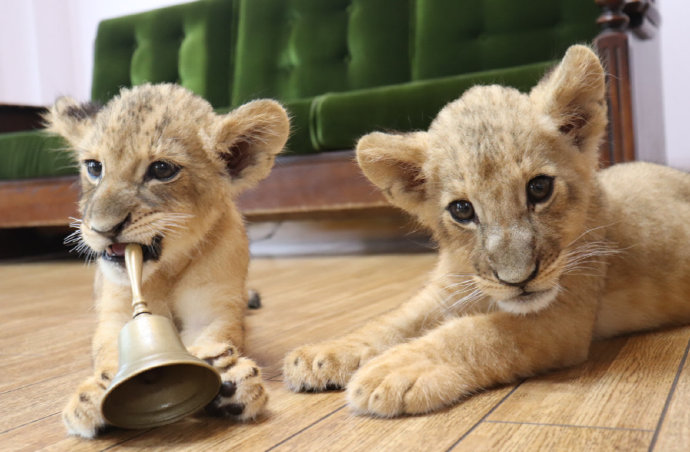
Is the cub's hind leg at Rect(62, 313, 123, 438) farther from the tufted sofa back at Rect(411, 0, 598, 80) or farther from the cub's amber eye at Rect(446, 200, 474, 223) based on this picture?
the tufted sofa back at Rect(411, 0, 598, 80)

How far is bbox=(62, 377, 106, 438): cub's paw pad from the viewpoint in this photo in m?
1.29

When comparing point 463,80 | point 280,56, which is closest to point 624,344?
point 463,80

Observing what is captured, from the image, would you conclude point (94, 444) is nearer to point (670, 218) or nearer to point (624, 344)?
point (624, 344)

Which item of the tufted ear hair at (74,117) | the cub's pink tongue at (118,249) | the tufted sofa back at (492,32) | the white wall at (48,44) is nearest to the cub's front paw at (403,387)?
the cub's pink tongue at (118,249)

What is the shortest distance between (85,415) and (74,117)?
926 millimetres

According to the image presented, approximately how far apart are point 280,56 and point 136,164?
4226 millimetres

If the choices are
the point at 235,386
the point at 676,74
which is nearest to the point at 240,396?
the point at 235,386

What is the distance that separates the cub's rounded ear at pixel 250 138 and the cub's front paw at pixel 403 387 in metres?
0.69

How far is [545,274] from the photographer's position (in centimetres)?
149

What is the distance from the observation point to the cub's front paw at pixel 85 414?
1.29 m

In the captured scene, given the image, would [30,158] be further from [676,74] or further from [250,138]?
[676,74]

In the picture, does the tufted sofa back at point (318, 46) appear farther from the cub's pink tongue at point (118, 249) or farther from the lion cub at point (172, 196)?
the cub's pink tongue at point (118, 249)

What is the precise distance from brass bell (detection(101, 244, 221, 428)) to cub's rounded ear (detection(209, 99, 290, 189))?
61 centimetres

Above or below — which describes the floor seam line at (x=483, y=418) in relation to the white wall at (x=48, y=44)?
below
